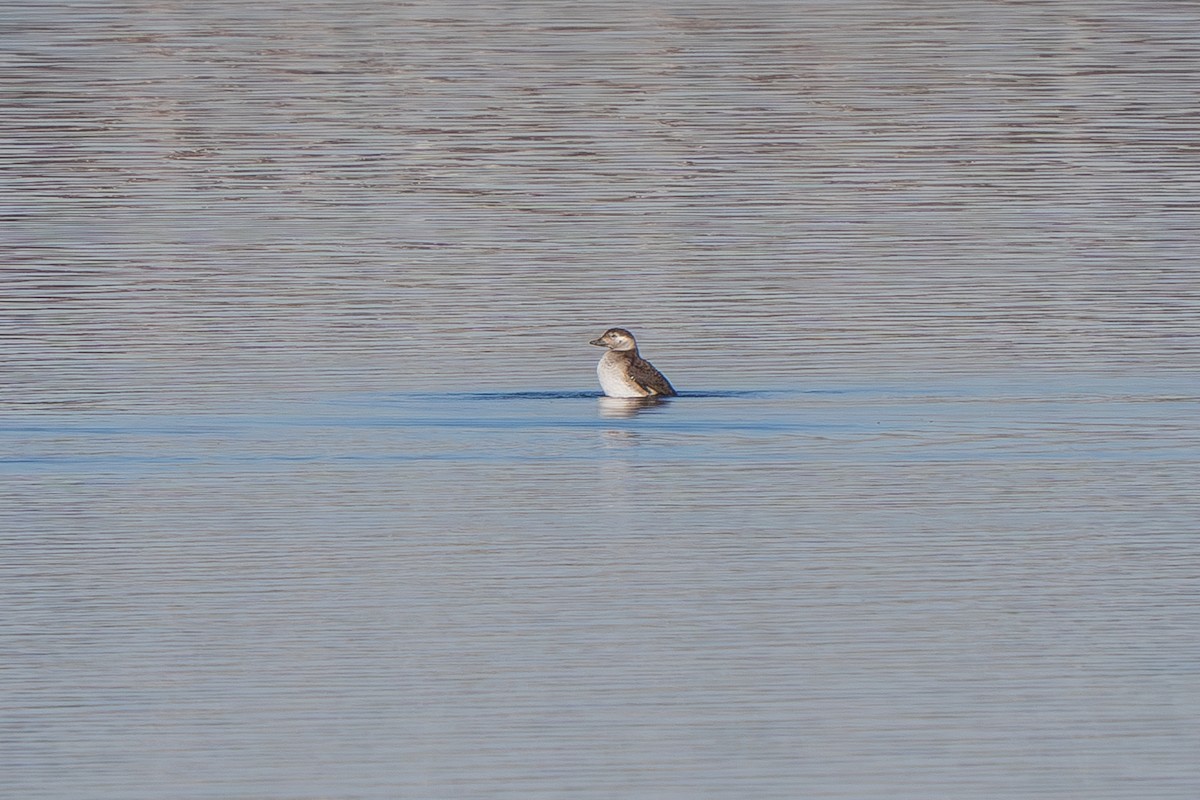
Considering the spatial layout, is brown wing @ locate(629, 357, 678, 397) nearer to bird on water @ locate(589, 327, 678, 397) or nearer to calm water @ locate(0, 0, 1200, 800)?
bird on water @ locate(589, 327, 678, 397)

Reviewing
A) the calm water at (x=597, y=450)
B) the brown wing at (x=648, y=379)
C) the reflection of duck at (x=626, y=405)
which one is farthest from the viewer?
the brown wing at (x=648, y=379)

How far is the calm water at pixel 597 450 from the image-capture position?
995 centimetres

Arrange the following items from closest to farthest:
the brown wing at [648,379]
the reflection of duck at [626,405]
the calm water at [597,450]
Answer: the calm water at [597,450], the reflection of duck at [626,405], the brown wing at [648,379]

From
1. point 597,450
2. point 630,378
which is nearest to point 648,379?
point 630,378

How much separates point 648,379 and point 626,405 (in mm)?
192

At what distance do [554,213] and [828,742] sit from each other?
51.4ft

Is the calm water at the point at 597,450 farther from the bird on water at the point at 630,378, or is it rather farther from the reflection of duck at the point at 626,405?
the bird on water at the point at 630,378

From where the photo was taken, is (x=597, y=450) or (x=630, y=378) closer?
(x=597, y=450)

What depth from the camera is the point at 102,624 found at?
37.3ft

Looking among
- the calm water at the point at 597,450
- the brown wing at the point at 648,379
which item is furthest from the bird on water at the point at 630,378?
the calm water at the point at 597,450

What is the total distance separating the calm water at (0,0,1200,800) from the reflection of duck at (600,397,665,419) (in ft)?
0.20

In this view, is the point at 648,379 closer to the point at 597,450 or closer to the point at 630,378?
the point at 630,378

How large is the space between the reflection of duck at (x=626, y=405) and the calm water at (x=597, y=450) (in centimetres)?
6

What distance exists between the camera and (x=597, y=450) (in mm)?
15672
